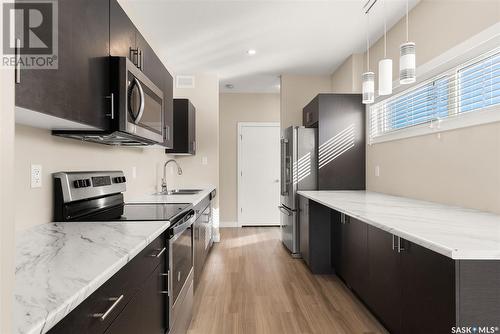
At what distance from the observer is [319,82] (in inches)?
192

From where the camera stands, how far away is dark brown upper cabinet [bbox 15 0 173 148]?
1.00m

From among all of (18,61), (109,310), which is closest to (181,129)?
(18,61)

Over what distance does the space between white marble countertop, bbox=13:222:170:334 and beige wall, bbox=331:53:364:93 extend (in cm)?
332

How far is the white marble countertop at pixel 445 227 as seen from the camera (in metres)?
1.07

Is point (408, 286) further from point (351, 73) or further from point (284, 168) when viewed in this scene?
point (351, 73)

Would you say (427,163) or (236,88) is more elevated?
(236,88)

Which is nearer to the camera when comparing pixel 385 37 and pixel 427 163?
pixel 427 163

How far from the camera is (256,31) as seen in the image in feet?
10.6

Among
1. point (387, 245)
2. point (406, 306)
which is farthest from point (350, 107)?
point (406, 306)

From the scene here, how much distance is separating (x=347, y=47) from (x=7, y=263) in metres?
3.98

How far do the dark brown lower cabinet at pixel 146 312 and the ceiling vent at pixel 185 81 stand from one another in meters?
3.65

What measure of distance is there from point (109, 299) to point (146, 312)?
0.42 m

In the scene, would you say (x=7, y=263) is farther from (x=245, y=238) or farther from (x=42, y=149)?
(x=245, y=238)

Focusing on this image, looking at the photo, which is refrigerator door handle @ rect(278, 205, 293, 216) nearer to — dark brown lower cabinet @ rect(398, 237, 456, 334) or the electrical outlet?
dark brown lower cabinet @ rect(398, 237, 456, 334)
